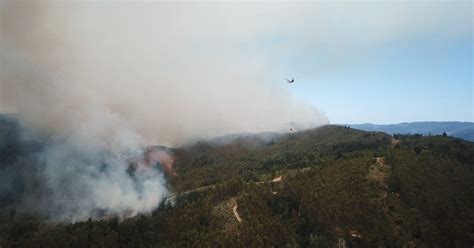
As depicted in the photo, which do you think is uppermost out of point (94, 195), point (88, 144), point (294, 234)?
point (88, 144)

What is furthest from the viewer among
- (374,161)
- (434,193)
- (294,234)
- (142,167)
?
(374,161)

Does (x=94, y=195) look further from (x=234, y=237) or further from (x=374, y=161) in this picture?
(x=374, y=161)

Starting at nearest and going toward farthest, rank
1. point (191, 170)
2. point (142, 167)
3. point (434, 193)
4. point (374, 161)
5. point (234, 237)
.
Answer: point (234, 237) < point (434, 193) < point (142, 167) < point (374, 161) < point (191, 170)

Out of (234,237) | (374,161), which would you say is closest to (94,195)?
(234,237)

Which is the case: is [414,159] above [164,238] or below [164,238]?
above

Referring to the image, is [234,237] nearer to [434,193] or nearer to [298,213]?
[298,213]

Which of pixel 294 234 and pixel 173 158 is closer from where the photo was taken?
pixel 294 234
